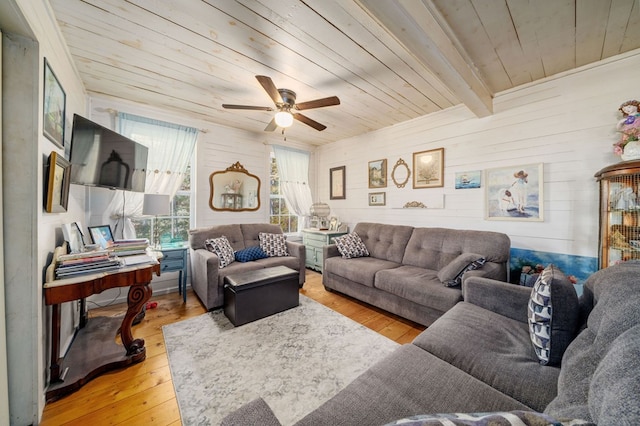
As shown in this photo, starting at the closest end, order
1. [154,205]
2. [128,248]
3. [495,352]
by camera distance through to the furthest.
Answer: [495,352], [128,248], [154,205]

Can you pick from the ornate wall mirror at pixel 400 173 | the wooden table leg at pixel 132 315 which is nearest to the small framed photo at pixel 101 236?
the wooden table leg at pixel 132 315

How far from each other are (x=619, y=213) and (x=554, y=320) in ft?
4.90

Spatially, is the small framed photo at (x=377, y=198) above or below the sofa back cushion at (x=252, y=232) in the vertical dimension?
above

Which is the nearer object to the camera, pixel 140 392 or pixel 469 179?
pixel 140 392

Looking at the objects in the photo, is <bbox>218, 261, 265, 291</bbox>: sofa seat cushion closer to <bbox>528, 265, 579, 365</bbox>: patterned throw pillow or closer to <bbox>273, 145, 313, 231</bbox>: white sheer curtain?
<bbox>273, 145, 313, 231</bbox>: white sheer curtain

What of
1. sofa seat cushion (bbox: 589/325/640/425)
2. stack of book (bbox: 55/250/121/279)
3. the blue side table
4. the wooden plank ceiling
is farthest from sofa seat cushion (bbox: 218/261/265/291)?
sofa seat cushion (bbox: 589/325/640/425)

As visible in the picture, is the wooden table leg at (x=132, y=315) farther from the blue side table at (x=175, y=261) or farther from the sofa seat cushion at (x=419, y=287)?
the sofa seat cushion at (x=419, y=287)

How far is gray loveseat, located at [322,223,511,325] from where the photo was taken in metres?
2.26

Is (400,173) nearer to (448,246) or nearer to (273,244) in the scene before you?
(448,246)

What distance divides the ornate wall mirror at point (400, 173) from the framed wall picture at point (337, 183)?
3.49ft

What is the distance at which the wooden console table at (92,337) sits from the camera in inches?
59.2

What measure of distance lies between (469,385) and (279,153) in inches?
163

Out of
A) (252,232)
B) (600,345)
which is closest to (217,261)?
(252,232)

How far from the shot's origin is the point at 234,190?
390cm
